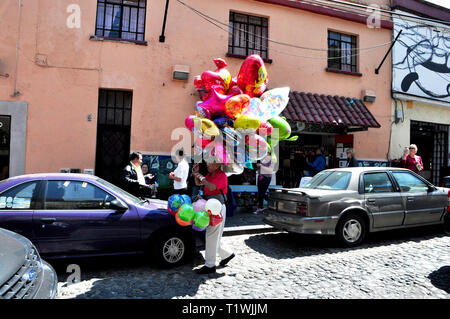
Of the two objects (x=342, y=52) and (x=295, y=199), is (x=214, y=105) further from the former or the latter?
(x=342, y=52)

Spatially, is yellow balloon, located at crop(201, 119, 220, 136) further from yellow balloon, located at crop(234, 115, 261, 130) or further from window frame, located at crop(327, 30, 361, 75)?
window frame, located at crop(327, 30, 361, 75)

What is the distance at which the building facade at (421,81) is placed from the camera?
11430 millimetres

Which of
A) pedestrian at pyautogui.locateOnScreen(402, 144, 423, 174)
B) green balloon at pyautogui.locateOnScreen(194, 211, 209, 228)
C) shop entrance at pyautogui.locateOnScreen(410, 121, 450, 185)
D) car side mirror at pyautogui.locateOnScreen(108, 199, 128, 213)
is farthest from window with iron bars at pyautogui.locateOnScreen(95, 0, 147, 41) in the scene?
shop entrance at pyautogui.locateOnScreen(410, 121, 450, 185)

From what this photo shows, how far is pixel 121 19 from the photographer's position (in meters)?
8.90

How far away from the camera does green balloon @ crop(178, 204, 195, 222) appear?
409cm

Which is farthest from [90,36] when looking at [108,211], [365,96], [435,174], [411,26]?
[435,174]

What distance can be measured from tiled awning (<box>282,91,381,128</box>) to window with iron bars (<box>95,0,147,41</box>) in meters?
5.03

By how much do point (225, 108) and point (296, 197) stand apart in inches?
96.1

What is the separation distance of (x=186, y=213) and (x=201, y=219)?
22cm

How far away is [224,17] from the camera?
31.4 feet

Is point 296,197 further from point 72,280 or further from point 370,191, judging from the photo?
point 72,280

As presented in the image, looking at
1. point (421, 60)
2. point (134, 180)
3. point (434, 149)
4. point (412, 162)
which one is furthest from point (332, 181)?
point (434, 149)

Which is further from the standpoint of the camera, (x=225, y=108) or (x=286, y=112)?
(x=286, y=112)

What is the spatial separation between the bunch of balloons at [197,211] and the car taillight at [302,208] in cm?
187
